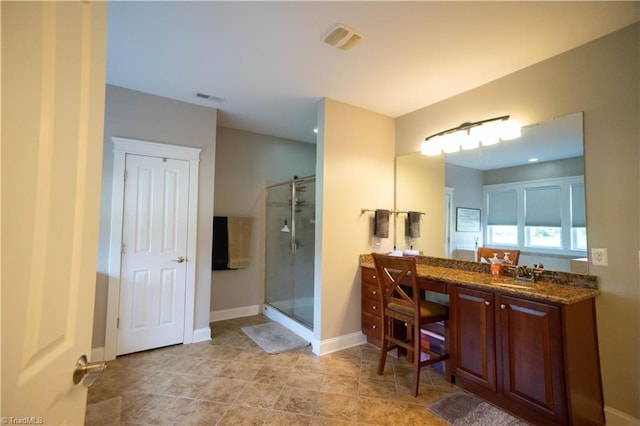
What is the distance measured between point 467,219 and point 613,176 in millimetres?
1082

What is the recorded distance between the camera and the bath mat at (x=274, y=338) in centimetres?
288

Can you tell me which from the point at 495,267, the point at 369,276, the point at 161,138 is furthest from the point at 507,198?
the point at 161,138

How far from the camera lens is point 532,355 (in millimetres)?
1744

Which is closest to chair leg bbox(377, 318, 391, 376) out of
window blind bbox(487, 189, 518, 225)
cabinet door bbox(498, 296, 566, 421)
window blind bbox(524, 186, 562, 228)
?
cabinet door bbox(498, 296, 566, 421)

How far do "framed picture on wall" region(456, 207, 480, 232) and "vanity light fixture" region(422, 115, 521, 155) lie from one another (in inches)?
23.9

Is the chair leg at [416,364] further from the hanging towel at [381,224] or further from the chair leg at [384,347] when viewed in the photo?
the hanging towel at [381,224]

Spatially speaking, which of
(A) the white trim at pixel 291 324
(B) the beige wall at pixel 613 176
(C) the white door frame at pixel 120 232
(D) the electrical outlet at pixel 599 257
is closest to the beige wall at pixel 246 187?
(A) the white trim at pixel 291 324

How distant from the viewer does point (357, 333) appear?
3.02 metres

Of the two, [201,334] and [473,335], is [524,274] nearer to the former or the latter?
[473,335]

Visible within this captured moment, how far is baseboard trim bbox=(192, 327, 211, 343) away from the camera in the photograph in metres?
3.00

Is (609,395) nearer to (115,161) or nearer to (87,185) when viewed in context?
(87,185)

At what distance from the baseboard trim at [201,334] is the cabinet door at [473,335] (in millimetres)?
2450

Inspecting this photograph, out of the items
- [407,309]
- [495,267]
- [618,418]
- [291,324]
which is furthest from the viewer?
[291,324]

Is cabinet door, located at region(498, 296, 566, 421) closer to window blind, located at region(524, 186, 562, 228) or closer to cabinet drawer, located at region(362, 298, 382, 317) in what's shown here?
window blind, located at region(524, 186, 562, 228)
